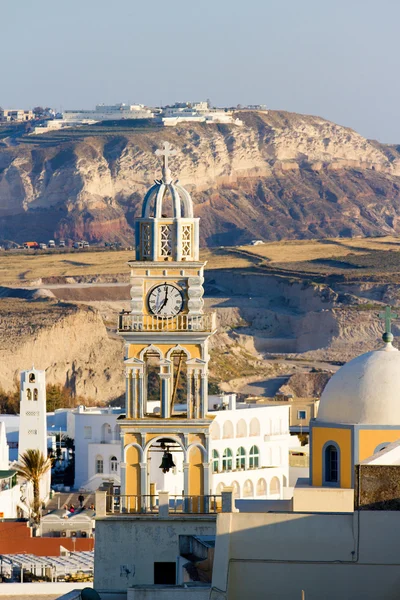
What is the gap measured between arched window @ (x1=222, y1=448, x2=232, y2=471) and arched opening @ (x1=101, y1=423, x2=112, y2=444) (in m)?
5.44

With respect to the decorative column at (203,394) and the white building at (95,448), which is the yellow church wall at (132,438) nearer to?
the decorative column at (203,394)

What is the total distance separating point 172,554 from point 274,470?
2694cm

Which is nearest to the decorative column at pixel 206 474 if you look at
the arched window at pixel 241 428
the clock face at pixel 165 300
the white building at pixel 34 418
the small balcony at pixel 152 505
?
the small balcony at pixel 152 505

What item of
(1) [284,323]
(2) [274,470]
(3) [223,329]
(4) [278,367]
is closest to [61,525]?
(2) [274,470]

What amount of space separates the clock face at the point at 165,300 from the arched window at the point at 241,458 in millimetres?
26780

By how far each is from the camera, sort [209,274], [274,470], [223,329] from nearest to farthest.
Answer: [274,470] < [223,329] < [209,274]

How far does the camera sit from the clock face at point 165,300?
76.5 ft

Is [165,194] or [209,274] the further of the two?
[209,274]

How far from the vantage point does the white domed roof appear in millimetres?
25359

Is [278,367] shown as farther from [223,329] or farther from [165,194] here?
[165,194]

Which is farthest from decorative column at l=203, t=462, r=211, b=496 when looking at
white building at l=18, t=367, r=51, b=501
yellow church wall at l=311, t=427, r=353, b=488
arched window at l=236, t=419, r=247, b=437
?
arched window at l=236, t=419, r=247, b=437

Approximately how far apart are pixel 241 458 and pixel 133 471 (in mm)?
27080

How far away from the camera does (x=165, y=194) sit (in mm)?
24266

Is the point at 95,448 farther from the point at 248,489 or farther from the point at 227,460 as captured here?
the point at 248,489
